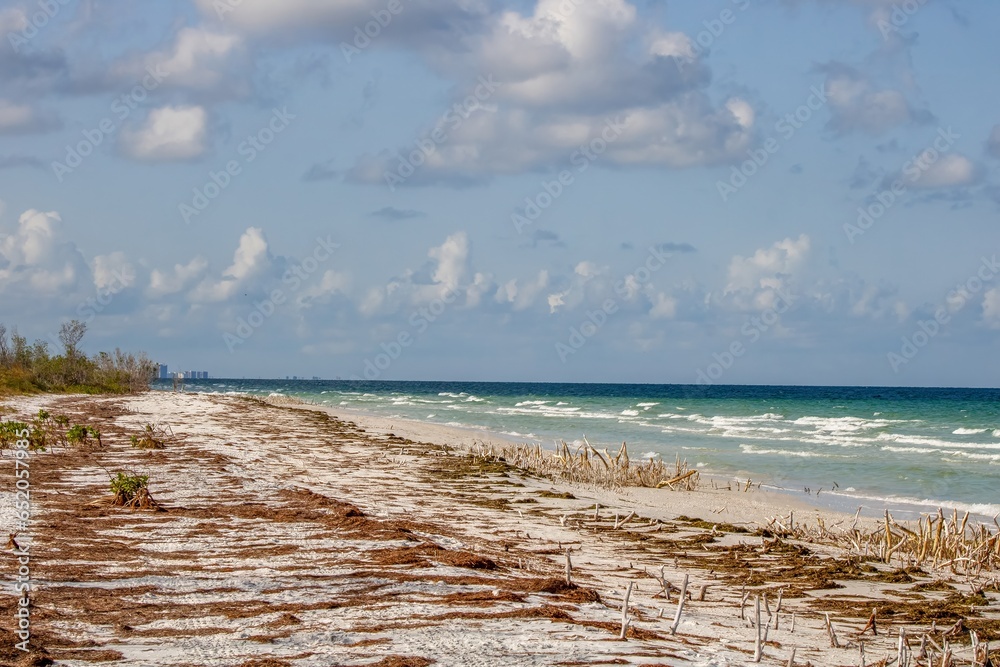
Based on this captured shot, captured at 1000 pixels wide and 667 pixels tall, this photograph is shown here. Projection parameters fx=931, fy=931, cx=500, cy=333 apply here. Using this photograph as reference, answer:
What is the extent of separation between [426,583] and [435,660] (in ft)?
6.54

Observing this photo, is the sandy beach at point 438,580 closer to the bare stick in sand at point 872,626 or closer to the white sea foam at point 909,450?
the bare stick in sand at point 872,626

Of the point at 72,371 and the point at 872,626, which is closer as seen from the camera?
the point at 872,626

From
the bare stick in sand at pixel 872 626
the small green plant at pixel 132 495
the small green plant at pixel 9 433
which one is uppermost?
the small green plant at pixel 9 433

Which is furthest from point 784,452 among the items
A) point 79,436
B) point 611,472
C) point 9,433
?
point 9,433

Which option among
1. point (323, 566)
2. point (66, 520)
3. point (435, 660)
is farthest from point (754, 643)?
point (66, 520)

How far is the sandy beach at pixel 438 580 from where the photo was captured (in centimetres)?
639

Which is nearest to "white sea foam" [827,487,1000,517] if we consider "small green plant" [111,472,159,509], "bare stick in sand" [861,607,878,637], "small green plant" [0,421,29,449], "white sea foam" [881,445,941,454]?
"bare stick in sand" [861,607,878,637]

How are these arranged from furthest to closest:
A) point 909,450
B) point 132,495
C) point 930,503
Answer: point 909,450, point 930,503, point 132,495

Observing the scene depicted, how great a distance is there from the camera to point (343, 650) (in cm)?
616

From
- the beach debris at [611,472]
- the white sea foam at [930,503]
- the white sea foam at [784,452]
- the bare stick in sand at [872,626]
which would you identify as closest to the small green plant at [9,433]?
the beach debris at [611,472]

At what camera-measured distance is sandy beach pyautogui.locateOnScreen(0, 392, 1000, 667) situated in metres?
6.39

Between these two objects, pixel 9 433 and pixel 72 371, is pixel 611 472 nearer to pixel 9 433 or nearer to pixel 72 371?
pixel 9 433

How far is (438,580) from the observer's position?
8.13 metres

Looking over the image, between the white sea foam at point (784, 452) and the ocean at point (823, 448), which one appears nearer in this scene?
the ocean at point (823, 448)
